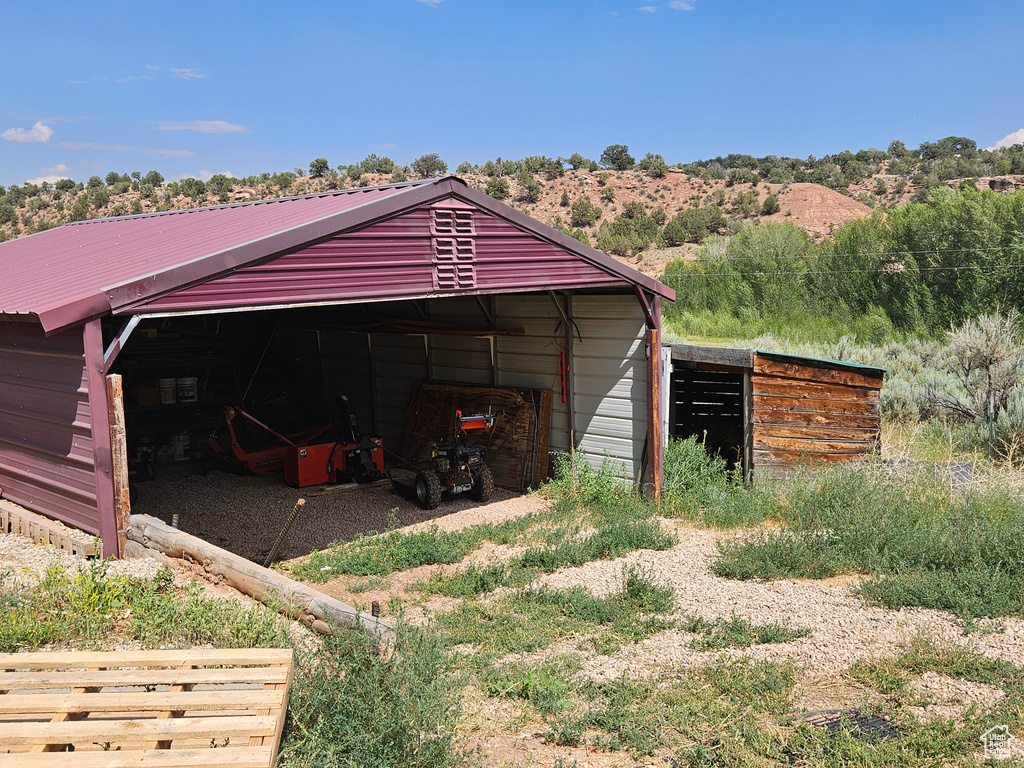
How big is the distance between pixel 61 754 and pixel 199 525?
7278 mm

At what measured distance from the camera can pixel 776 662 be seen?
19.8 ft

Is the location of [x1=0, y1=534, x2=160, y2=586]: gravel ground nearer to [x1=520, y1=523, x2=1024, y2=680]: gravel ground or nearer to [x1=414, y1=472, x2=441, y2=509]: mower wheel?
[x1=520, y1=523, x2=1024, y2=680]: gravel ground

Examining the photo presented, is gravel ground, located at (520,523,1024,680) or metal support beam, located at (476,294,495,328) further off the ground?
metal support beam, located at (476,294,495,328)

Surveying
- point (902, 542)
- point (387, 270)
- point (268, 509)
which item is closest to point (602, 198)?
point (268, 509)

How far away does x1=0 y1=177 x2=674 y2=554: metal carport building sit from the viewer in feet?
22.1

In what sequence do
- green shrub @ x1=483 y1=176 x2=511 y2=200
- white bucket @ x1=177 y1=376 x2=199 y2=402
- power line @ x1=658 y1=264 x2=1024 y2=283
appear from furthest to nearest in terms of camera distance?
1. green shrub @ x1=483 y1=176 x2=511 y2=200
2. power line @ x1=658 y1=264 x2=1024 y2=283
3. white bucket @ x1=177 y1=376 x2=199 y2=402

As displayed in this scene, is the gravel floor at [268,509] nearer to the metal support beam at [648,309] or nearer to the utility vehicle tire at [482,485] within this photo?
the utility vehicle tire at [482,485]

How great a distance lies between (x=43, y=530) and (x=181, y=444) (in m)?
7.32

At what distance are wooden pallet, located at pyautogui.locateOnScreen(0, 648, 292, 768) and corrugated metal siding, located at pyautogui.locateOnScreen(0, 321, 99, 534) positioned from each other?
2.59 metres

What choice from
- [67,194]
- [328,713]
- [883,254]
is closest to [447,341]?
[328,713]

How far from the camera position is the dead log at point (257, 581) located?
Result: 17.1ft

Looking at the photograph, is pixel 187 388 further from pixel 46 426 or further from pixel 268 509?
pixel 46 426

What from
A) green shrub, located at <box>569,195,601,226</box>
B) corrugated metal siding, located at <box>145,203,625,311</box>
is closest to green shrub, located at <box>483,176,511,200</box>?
green shrub, located at <box>569,195,601,226</box>

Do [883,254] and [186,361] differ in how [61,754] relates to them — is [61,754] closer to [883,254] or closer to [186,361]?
[186,361]
